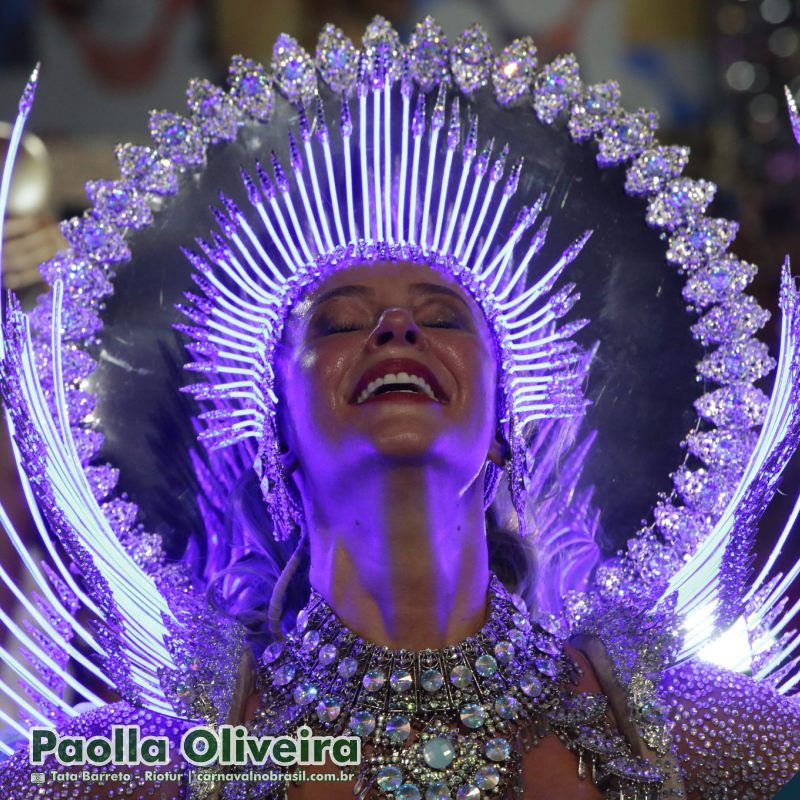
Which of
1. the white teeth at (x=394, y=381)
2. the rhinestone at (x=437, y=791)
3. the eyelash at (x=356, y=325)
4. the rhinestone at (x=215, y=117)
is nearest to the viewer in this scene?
the rhinestone at (x=437, y=791)

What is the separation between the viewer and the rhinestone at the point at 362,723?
206 centimetres

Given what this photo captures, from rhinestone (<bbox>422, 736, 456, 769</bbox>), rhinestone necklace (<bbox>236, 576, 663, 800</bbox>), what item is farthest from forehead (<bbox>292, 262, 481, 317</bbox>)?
Result: rhinestone (<bbox>422, 736, 456, 769</bbox>)

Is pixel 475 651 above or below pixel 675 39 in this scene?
below

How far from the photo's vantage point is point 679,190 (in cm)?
256

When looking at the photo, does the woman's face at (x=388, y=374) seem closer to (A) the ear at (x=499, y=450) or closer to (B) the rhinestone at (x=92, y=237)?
(A) the ear at (x=499, y=450)

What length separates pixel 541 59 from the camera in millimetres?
4625

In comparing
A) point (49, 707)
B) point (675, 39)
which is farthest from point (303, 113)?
point (675, 39)

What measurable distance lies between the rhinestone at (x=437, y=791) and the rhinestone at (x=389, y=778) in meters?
0.05

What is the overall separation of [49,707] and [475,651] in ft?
2.72

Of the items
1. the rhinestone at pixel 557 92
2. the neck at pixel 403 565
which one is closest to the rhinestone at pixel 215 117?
the rhinestone at pixel 557 92

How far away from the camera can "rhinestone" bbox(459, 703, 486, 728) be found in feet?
6.77

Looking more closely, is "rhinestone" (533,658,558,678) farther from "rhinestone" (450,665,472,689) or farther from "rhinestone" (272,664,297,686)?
"rhinestone" (272,664,297,686)

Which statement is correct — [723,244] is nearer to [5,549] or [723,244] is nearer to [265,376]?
[265,376]

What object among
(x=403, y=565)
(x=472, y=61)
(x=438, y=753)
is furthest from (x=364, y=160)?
(x=438, y=753)
